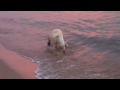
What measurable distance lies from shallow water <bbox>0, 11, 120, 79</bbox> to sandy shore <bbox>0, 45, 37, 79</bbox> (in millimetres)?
223

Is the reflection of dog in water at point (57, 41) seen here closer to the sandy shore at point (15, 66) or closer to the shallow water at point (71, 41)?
the shallow water at point (71, 41)

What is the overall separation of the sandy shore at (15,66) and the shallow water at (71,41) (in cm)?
22

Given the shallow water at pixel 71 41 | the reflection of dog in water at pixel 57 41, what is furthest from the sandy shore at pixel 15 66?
the reflection of dog in water at pixel 57 41

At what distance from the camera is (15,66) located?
627cm

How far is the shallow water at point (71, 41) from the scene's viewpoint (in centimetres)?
607

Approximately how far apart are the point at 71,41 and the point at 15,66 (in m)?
3.18

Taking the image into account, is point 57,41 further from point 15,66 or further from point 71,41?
point 15,66

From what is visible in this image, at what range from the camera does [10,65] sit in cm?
634

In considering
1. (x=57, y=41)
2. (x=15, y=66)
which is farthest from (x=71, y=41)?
(x=15, y=66)

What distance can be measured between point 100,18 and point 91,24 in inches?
39.3

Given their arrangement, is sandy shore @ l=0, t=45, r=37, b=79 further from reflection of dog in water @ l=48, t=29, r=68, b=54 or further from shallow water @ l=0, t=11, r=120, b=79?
reflection of dog in water @ l=48, t=29, r=68, b=54

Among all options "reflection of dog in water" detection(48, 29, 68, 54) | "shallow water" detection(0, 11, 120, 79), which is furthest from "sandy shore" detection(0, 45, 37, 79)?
"reflection of dog in water" detection(48, 29, 68, 54)
